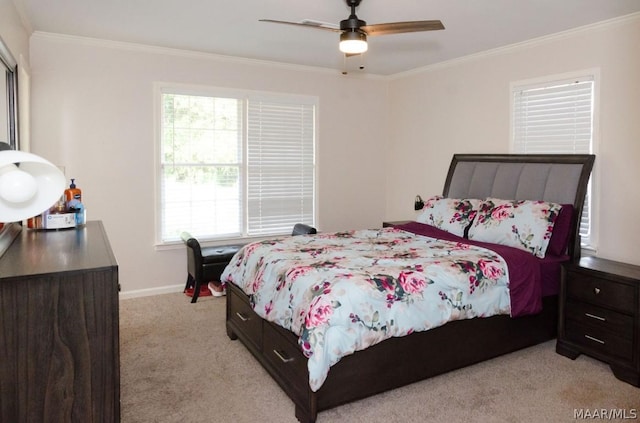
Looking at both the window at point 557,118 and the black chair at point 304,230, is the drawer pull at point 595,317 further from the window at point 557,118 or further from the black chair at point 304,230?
the black chair at point 304,230

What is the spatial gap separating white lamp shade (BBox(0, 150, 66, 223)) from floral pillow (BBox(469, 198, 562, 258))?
3071mm

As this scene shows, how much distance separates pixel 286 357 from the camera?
105 inches

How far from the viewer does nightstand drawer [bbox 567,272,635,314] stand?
2.90m

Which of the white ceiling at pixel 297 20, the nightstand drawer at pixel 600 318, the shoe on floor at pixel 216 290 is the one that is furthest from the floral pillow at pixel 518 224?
the shoe on floor at pixel 216 290

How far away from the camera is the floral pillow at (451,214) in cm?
402

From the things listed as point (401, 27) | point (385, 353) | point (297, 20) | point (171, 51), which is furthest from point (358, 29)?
point (171, 51)

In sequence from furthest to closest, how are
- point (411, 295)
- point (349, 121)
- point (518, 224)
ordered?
point (349, 121), point (518, 224), point (411, 295)

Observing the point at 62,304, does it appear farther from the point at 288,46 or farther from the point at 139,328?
the point at 288,46

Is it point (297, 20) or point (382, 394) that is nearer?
point (382, 394)

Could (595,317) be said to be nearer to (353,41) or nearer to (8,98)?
(353,41)

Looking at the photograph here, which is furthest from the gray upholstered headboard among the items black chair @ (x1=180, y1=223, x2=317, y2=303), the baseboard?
the baseboard

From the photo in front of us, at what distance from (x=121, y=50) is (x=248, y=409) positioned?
3607 millimetres

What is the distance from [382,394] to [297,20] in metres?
2.86

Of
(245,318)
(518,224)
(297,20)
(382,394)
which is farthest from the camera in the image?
(297,20)
